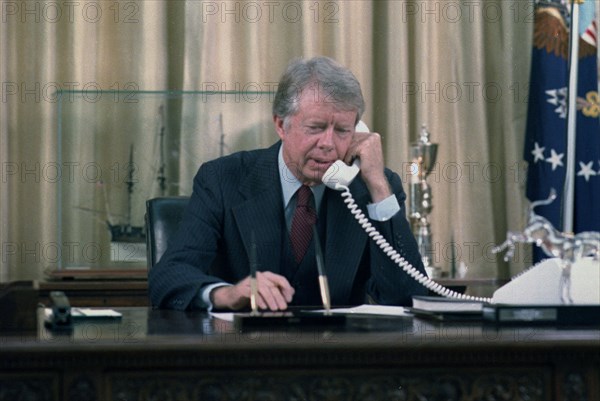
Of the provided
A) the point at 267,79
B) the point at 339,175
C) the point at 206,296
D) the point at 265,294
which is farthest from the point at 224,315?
the point at 267,79

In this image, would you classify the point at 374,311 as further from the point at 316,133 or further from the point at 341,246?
the point at 316,133

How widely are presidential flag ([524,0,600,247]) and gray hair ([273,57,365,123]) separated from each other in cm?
218

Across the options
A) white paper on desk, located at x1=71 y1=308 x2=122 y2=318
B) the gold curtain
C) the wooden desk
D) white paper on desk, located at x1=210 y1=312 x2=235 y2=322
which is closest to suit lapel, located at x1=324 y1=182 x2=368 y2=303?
white paper on desk, located at x1=210 y1=312 x2=235 y2=322

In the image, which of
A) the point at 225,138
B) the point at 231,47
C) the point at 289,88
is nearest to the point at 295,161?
the point at 289,88

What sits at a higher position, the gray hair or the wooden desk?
the gray hair

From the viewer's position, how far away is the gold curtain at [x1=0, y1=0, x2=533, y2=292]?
15.9ft

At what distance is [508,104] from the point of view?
5.35 metres

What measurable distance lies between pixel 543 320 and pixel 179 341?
0.73m

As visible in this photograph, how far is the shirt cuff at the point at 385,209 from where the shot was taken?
2.81 m

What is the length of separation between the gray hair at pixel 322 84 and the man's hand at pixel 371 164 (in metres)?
0.09

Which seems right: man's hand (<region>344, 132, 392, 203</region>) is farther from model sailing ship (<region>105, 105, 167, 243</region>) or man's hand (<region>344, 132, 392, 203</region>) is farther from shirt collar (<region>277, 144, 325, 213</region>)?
model sailing ship (<region>105, 105, 167, 243</region>)

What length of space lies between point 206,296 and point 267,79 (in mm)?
2704

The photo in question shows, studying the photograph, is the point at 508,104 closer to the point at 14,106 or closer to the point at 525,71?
the point at 525,71

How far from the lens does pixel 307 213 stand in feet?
9.25
